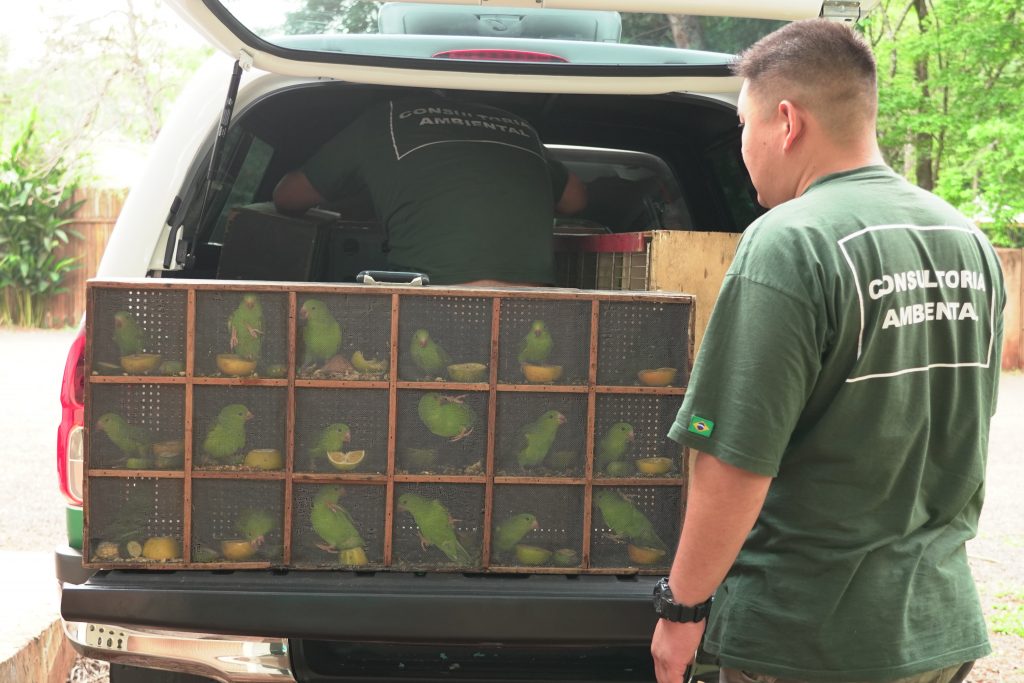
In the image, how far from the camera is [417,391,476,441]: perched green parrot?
2.37 m

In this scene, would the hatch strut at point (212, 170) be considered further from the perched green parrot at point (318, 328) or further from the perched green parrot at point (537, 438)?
the perched green parrot at point (537, 438)

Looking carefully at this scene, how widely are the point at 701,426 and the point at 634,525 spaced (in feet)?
2.66

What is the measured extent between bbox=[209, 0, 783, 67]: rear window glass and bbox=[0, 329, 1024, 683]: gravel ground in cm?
217

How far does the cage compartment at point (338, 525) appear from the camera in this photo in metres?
2.39

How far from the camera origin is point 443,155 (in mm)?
3375

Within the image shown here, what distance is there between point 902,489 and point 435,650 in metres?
1.29

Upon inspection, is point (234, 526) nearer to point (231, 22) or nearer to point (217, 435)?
point (217, 435)

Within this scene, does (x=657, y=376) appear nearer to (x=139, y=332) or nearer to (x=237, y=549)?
(x=237, y=549)

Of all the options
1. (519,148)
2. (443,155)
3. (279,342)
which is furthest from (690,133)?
(279,342)

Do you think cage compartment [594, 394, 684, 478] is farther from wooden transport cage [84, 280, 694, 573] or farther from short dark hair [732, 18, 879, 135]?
short dark hair [732, 18, 879, 135]

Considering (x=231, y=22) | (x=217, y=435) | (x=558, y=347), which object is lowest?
(x=217, y=435)

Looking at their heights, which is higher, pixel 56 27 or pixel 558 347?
pixel 56 27

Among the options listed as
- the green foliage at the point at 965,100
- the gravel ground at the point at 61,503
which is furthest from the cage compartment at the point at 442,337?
the green foliage at the point at 965,100

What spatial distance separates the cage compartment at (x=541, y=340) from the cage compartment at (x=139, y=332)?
0.72 m
